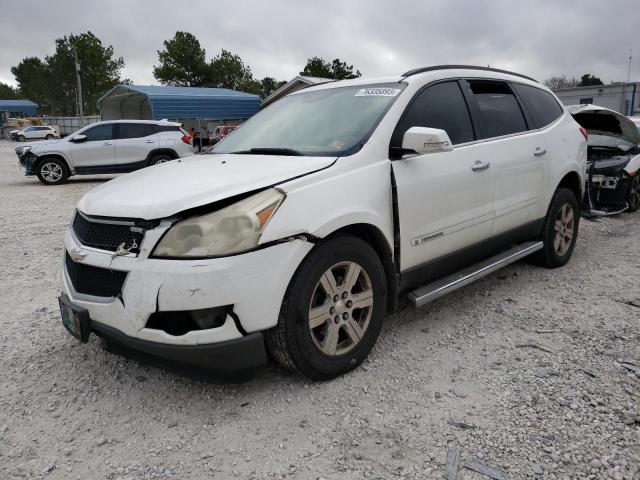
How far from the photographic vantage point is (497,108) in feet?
13.2

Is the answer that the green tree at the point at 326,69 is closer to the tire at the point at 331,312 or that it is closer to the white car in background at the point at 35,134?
the white car in background at the point at 35,134

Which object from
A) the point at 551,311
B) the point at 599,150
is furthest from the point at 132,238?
the point at 599,150

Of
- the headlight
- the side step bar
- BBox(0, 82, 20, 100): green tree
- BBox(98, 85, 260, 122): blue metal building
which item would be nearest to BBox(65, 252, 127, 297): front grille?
the headlight

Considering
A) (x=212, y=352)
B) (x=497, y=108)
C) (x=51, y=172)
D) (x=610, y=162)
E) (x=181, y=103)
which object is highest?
(x=181, y=103)

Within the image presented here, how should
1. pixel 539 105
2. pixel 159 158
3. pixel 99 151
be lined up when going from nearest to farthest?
1. pixel 539 105
2. pixel 99 151
3. pixel 159 158

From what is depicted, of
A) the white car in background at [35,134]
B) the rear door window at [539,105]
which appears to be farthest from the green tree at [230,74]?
the rear door window at [539,105]

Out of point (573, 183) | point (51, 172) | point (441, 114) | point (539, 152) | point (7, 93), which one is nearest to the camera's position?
point (441, 114)

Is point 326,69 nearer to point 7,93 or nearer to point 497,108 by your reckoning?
point 497,108

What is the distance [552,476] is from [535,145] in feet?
9.61

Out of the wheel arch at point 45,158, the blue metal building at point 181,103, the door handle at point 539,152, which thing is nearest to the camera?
the door handle at point 539,152

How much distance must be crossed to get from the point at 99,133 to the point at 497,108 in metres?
12.0

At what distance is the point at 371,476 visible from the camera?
212 centimetres

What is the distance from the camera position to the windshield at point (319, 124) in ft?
10.1

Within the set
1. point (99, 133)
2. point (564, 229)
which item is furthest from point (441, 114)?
point (99, 133)
